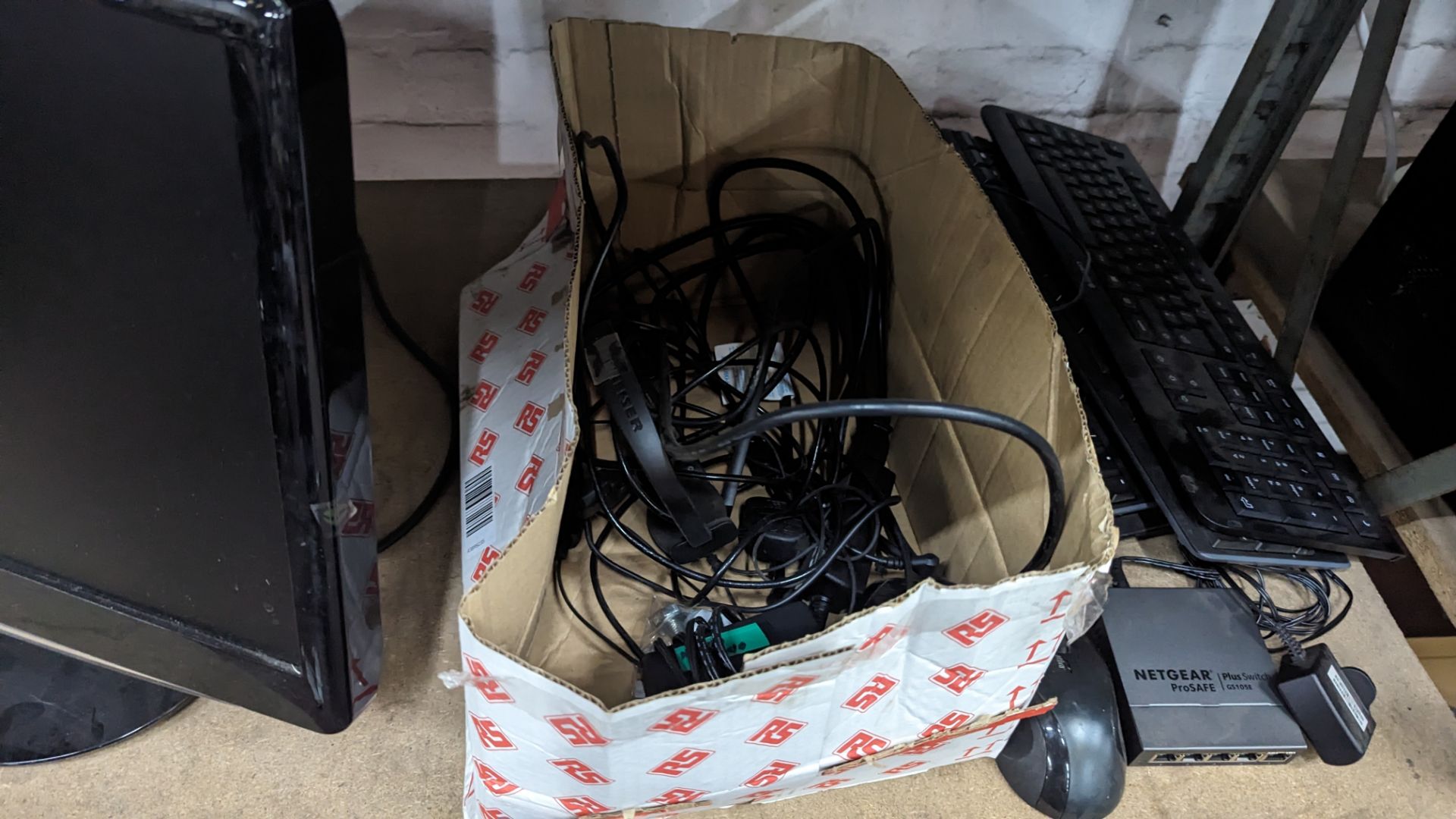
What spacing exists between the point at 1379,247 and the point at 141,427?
0.86 m

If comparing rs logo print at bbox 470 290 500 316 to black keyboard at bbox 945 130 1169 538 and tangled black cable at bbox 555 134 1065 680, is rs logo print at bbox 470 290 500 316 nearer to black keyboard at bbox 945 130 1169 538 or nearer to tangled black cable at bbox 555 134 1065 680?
tangled black cable at bbox 555 134 1065 680

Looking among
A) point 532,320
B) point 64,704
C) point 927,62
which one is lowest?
point 64,704

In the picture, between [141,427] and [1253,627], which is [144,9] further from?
[1253,627]

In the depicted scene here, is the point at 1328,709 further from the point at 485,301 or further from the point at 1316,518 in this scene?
the point at 485,301

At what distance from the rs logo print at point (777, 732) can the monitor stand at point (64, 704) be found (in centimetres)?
31

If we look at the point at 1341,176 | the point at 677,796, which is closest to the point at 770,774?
the point at 677,796

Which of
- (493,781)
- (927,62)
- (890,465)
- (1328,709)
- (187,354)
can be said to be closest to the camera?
(187,354)

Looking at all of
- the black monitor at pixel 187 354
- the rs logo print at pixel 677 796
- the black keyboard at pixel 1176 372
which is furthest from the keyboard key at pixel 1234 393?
the black monitor at pixel 187 354

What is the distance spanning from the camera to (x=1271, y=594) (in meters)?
0.61

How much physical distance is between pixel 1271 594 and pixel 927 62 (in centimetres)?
51

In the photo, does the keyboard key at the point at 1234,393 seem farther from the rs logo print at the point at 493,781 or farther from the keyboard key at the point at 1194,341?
the rs logo print at the point at 493,781

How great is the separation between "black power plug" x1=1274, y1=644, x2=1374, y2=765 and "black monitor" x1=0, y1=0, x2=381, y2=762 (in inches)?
19.6

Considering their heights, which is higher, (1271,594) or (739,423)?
(739,423)

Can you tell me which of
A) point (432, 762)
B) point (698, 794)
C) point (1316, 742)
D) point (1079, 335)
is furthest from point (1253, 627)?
point (432, 762)
